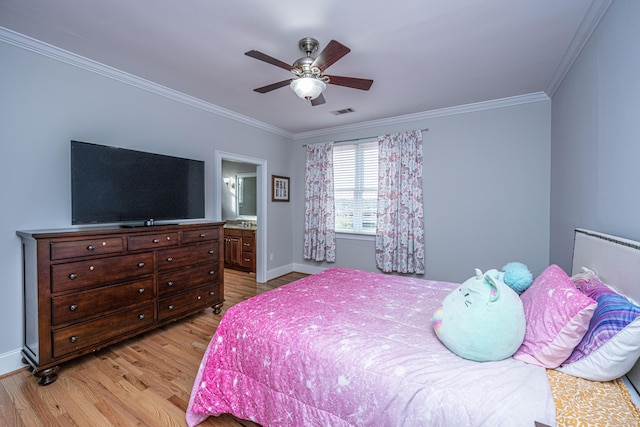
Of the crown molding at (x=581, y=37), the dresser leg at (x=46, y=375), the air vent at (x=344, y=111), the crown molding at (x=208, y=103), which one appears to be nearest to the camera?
the crown molding at (x=581, y=37)

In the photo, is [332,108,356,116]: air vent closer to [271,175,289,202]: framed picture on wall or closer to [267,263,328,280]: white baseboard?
[271,175,289,202]: framed picture on wall

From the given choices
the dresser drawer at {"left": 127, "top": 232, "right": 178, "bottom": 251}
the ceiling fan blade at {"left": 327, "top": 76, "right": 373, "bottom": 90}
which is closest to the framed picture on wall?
the dresser drawer at {"left": 127, "top": 232, "right": 178, "bottom": 251}

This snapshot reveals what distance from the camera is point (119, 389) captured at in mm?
1992

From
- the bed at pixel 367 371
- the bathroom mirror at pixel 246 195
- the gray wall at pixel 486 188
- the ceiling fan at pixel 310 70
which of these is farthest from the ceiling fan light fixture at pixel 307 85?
the bathroom mirror at pixel 246 195

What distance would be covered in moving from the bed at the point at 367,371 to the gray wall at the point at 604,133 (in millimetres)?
246

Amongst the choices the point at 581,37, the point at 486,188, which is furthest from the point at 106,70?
the point at 486,188

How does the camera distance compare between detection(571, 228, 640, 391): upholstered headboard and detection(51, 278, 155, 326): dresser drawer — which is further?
detection(51, 278, 155, 326): dresser drawer

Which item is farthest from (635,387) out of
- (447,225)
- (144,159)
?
(144,159)

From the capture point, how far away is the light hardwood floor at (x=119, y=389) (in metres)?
1.72

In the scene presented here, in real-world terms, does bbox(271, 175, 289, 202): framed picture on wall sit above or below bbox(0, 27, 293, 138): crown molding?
below

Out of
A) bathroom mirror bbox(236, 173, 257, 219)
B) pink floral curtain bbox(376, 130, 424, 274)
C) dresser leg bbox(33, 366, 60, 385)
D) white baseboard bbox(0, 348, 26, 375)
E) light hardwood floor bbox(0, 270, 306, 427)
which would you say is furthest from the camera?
bathroom mirror bbox(236, 173, 257, 219)

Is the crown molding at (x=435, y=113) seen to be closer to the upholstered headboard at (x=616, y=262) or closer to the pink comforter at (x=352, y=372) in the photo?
the upholstered headboard at (x=616, y=262)

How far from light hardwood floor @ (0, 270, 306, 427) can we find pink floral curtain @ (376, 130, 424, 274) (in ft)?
9.15

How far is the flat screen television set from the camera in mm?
2361
